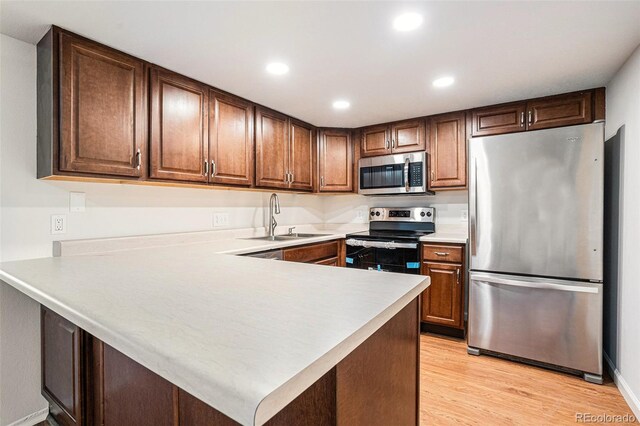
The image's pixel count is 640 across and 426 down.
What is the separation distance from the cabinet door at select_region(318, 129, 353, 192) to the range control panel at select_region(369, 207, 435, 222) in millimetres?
423

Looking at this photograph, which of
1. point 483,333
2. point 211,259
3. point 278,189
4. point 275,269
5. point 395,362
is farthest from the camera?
point 278,189

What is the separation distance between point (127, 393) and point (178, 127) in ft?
5.55

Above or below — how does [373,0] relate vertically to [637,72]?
above

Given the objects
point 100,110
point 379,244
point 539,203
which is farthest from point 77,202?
point 539,203

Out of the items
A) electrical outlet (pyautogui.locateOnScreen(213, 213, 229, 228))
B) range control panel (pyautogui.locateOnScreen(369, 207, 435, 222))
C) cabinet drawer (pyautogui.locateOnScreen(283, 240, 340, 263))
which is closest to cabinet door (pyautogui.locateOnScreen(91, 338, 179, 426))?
cabinet drawer (pyautogui.locateOnScreen(283, 240, 340, 263))

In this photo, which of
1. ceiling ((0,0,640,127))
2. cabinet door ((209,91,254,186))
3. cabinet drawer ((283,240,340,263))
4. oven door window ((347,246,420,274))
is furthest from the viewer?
oven door window ((347,246,420,274))

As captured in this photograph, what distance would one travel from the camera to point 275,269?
1329 millimetres

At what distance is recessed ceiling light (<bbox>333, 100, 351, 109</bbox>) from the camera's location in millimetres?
2766

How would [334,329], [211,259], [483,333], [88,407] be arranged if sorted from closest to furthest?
[334,329]
[88,407]
[211,259]
[483,333]

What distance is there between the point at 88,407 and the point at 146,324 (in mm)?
734

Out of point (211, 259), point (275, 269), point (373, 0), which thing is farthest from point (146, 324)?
point (373, 0)

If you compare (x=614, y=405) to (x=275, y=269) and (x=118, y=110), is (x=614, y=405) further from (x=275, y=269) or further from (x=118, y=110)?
(x=118, y=110)

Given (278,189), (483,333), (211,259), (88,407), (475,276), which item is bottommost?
(483,333)

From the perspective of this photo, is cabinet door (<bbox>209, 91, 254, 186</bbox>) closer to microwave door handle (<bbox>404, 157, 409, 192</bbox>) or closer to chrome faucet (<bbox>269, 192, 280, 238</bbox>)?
chrome faucet (<bbox>269, 192, 280, 238</bbox>)
